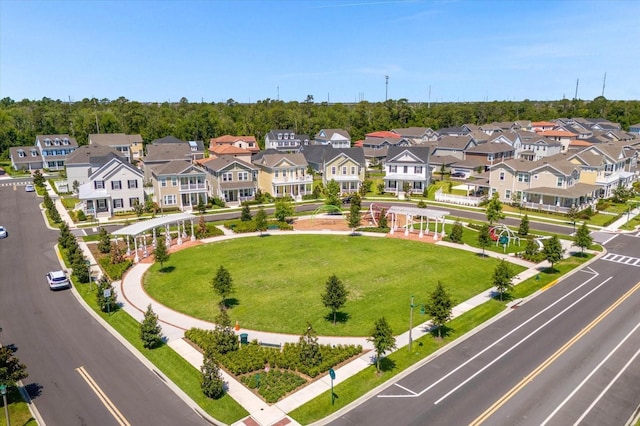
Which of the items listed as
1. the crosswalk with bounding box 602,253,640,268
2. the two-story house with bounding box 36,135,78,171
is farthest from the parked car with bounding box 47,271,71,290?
the two-story house with bounding box 36,135,78,171

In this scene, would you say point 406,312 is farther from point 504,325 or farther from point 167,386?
point 167,386

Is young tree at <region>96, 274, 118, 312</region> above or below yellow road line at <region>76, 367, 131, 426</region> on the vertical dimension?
above

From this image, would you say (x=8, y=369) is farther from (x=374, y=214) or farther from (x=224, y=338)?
(x=374, y=214)

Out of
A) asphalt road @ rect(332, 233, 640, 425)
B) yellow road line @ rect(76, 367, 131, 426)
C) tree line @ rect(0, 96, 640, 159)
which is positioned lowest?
yellow road line @ rect(76, 367, 131, 426)

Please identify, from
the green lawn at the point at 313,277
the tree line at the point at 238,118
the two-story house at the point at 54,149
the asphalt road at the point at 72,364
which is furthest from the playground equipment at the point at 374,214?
the two-story house at the point at 54,149

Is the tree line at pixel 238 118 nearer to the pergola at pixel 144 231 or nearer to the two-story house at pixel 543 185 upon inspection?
the two-story house at pixel 543 185

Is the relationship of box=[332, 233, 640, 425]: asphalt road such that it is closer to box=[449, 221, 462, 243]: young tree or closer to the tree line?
box=[449, 221, 462, 243]: young tree
